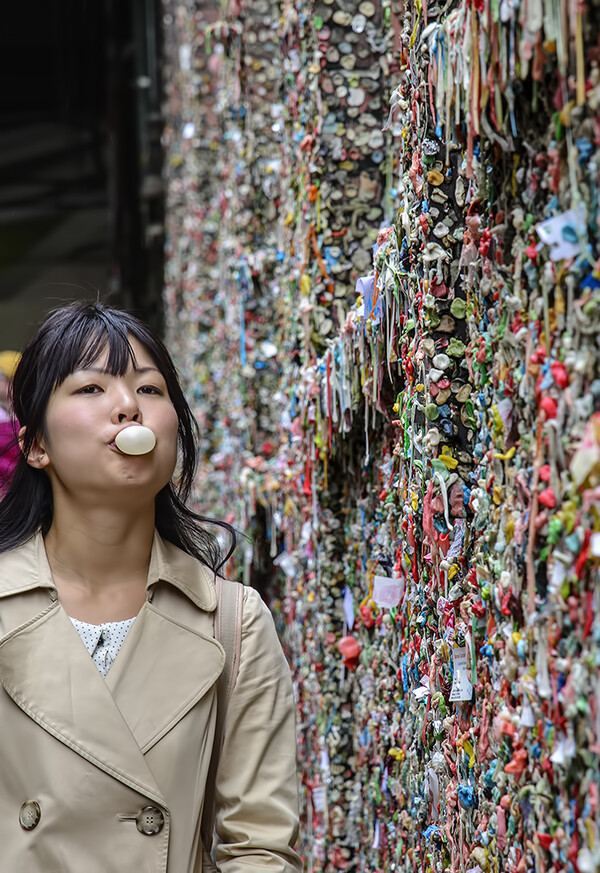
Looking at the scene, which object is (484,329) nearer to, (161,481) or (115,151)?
(161,481)

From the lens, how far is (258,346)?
523 centimetres

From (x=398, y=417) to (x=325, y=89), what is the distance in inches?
51.8

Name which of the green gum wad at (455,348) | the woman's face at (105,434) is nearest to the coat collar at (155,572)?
the woman's face at (105,434)

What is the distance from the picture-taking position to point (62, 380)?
207 cm

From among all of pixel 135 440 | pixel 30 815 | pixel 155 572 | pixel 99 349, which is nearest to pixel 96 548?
pixel 155 572

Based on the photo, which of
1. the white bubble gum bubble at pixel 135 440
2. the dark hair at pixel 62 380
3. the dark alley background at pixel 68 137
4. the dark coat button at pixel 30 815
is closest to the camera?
the dark coat button at pixel 30 815

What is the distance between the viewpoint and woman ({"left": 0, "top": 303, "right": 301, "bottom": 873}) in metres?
1.86

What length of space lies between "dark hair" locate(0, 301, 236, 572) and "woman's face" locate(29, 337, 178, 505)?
1.0 inches

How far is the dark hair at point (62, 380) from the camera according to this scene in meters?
2.09

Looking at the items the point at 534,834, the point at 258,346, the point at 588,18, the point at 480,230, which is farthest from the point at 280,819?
the point at 258,346

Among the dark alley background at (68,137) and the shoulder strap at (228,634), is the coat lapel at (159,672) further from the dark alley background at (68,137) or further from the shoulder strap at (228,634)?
the dark alley background at (68,137)

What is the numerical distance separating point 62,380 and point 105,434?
0.45 ft

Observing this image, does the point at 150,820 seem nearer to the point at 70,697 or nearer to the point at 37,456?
the point at 70,697

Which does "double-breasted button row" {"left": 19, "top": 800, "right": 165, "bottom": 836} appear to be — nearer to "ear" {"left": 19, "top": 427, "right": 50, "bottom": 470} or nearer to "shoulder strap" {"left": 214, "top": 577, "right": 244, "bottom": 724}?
"shoulder strap" {"left": 214, "top": 577, "right": 244, "bottom": 724}
